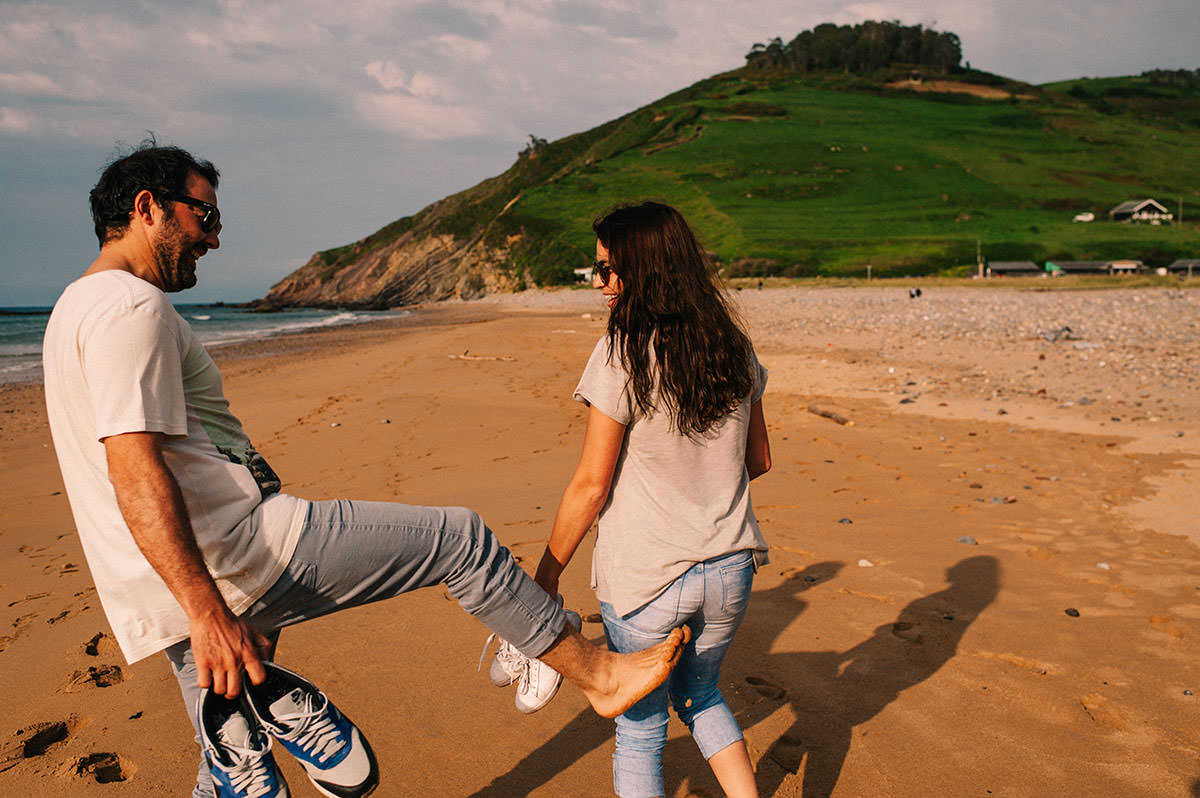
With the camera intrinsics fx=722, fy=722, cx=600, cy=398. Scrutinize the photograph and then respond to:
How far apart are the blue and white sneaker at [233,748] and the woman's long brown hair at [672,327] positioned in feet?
4.62

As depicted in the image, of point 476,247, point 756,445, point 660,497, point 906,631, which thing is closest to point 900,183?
point 476,247

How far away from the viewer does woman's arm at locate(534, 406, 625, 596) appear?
7.32 feet

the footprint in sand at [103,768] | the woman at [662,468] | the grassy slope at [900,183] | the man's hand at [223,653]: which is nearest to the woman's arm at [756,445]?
the woman at [662,468]

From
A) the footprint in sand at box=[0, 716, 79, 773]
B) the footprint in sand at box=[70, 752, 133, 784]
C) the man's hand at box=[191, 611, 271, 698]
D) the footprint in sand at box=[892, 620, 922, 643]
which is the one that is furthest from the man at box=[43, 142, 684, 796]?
the footprint in sand at box=[892, 620, 922, 643]

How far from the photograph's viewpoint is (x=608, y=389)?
2.20m

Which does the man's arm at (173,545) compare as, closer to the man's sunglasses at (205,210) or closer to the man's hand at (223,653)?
the man's hand at (223,653)

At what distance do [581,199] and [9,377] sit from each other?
241 feet

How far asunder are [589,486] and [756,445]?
0.67 metres

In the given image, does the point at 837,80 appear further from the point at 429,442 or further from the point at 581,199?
the point at 429,442

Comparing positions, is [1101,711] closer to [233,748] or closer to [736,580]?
[736,580]

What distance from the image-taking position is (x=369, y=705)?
11.3 ft

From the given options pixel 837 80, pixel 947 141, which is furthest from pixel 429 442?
pixel 837 80

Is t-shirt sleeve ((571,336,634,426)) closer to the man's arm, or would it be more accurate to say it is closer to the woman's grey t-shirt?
the woman's grey t-shirt

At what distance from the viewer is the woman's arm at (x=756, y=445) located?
8.30 ft
